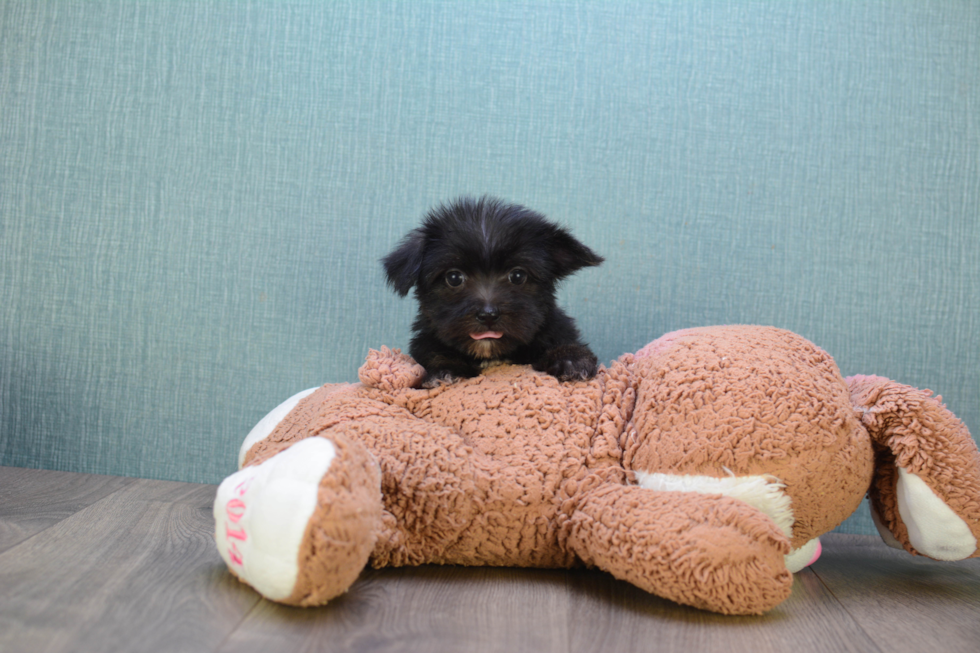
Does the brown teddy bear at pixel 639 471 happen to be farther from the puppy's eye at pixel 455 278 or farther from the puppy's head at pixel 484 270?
the puppy's eye at pixel 455 278

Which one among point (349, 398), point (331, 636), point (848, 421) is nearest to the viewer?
point (331, 636)

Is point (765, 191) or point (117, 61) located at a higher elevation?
point (117, 61)

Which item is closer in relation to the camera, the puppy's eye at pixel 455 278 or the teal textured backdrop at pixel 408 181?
the puppy's eye at pixel 455 278

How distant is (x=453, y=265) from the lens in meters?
1.72

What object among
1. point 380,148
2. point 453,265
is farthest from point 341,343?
point 453,265

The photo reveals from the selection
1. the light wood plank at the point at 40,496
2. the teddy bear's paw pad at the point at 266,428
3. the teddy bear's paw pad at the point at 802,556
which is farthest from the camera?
the teddy bear's paw pad at the point at 266,428

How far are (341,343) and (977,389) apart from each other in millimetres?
2176

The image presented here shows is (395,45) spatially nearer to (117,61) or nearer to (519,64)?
(519,64)

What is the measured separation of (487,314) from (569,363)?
0.86ft

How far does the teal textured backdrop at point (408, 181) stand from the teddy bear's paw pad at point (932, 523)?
85 centimetres

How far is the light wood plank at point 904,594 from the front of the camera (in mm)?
1341

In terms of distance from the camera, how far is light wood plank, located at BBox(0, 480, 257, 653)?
1134mm

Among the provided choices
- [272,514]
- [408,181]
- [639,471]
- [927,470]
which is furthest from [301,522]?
[408,181]

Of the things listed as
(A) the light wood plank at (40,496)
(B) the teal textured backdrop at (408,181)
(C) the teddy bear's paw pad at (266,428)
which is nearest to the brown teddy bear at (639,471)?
(C) the teddy bear's paw pad at (266,428)
